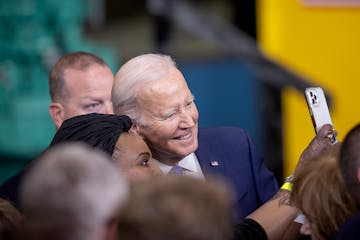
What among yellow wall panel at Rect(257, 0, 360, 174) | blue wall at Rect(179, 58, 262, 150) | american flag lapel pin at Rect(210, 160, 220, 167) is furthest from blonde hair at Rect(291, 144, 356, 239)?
blue wall at Rect(179, 58, 262, 150)

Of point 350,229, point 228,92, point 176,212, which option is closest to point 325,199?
point 350,229

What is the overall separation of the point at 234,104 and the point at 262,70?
0.40 m

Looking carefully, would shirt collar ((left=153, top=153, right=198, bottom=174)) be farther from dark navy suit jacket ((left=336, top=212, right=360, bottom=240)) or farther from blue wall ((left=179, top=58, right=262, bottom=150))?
blue wall ((left=179, top=58, right=262, bottom=150))

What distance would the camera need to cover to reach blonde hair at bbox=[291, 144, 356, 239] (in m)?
2.67

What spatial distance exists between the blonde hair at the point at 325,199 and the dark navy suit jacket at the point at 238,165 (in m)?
0.77

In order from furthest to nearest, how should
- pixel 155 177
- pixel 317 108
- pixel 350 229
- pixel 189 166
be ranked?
pixel 189 166, pixel 317 108, pixel 350 229, pixel 155 177

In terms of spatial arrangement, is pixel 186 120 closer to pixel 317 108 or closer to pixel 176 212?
pixel 317 108

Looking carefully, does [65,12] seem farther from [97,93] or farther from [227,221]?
[227,221]

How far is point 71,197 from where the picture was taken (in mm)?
2066

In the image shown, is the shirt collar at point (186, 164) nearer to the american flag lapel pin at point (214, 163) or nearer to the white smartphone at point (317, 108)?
the american flag lapel pin at point (214, 163)

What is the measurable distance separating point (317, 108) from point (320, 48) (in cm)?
310

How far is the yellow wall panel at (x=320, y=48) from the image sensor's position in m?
6.21

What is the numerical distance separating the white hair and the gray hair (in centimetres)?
129

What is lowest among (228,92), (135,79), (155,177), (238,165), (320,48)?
(228,92)
